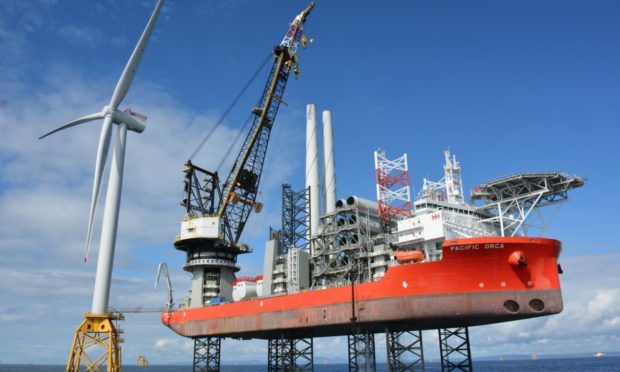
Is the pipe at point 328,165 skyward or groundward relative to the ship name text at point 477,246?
skyward

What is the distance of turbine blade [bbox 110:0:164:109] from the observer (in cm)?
2819

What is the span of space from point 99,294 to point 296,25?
87.8ft

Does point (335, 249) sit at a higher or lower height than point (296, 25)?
lower

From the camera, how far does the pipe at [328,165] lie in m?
41.2

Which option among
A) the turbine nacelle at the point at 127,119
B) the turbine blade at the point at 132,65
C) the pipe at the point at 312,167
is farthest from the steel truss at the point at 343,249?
the turbine blade at the point at 132,65

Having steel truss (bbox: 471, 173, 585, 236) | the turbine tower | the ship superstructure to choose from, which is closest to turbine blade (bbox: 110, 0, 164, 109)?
the turbine tower

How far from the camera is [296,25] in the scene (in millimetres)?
41438

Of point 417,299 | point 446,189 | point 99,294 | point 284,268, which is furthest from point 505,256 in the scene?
point 99,294

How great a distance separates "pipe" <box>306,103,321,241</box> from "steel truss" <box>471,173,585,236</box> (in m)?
14.2

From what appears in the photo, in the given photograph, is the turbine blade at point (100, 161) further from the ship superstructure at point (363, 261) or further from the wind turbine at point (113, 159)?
the ship superstructure at point (363, 261)

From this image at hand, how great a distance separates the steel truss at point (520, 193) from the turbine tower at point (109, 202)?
22.2 metres

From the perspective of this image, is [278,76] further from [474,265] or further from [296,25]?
[474,265]

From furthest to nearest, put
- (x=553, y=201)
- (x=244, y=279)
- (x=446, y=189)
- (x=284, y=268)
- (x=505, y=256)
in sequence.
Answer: (x=244, y=279) → (x=284, y=268) → (x=446, y=189) → (x=553, y=201) → (x=505, y=256)

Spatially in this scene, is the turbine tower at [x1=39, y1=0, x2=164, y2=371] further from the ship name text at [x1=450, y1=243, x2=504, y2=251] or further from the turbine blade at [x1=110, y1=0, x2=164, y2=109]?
the ship name text at [x1=450, y1=243, x2=504, y2=251]
